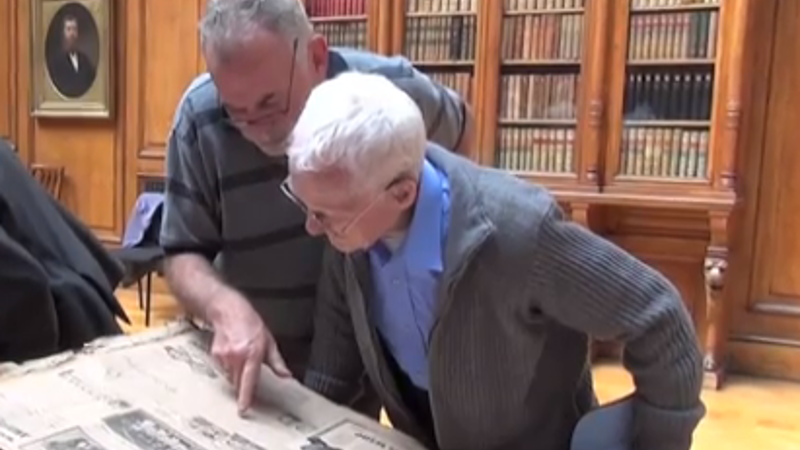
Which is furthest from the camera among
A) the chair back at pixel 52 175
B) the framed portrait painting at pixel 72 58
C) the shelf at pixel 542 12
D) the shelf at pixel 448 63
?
the chair back at pixel 52 175

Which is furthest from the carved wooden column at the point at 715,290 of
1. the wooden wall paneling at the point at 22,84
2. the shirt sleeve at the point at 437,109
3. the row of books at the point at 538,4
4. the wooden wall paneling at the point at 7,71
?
Result: the wooden wall paneling at the point at 7,71

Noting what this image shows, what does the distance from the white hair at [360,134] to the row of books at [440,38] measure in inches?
116

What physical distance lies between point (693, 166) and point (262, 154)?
252 centimetres

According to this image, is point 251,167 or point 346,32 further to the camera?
point 346,32

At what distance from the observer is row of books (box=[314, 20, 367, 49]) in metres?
3.91

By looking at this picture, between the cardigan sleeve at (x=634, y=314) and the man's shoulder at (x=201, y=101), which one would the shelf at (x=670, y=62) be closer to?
the man's shoulder at (x=201, y=101)

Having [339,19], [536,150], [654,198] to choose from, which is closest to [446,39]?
[339,19]

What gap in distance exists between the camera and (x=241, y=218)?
123 centimetres

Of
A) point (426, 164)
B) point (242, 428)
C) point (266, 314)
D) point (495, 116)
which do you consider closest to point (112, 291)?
point (266, 314)

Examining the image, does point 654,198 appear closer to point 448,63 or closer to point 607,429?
point 448,63

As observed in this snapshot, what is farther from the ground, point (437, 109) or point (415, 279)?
point (437, 109)

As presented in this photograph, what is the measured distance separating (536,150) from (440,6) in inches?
29.5

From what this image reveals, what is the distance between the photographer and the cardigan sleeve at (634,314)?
85 cm

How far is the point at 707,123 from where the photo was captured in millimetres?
3314
